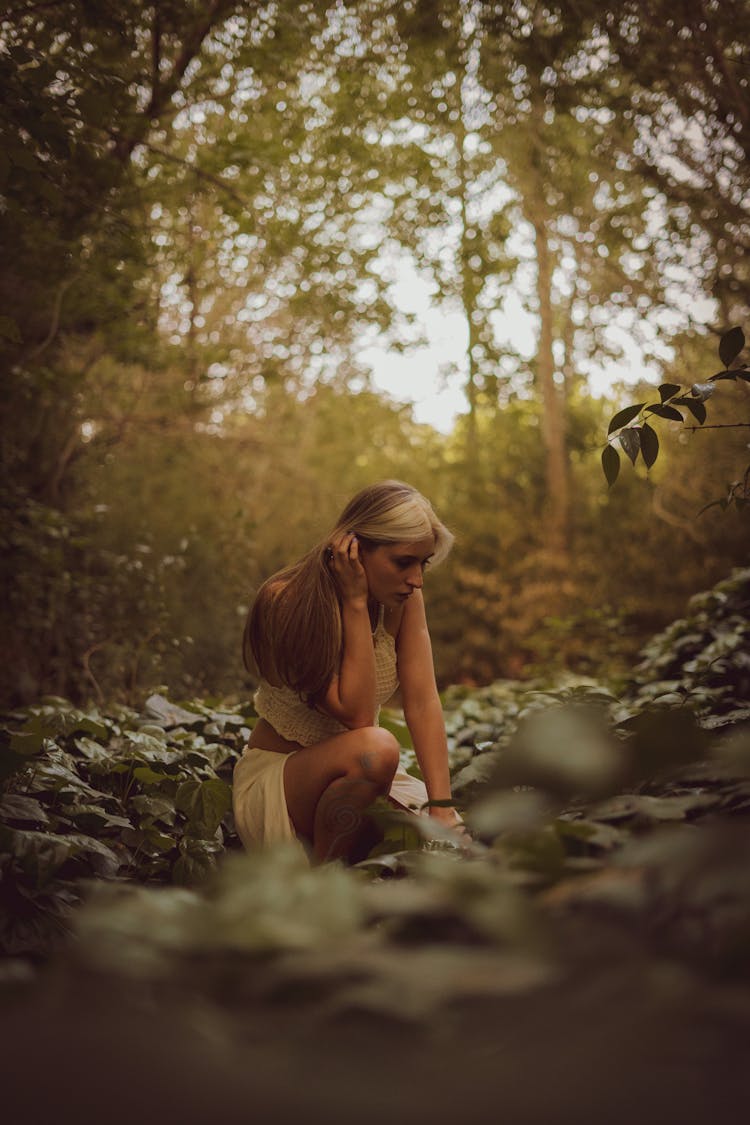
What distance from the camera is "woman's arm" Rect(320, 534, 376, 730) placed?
9.23 feet

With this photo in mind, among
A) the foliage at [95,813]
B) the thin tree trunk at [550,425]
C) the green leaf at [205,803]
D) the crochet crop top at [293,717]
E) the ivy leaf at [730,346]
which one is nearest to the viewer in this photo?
the foliage at [95,813]

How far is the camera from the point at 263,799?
2879 mm

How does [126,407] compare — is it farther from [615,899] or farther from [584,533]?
[615,899]

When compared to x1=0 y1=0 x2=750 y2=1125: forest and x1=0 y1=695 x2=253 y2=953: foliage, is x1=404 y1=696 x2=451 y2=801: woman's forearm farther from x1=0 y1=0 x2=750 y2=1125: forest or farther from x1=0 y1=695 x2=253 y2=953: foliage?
x1=0 y1=695 x2=253 y2=953: foliage

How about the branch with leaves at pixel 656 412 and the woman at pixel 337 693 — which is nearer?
the branch with leaves at pixel 656 412

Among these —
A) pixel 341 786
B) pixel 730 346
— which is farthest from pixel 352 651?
pixel 730 346

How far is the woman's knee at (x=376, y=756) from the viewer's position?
2660 mm

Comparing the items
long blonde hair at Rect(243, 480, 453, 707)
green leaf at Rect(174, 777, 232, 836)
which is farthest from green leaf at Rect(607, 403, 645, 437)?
green leaf at Rect(174, 777, 232, 836)

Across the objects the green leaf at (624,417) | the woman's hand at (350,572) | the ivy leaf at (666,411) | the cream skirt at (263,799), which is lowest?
the cream skirt at (263,799)

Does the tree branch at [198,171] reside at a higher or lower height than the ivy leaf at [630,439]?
higher

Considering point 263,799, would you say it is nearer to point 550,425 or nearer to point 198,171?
point 198,171

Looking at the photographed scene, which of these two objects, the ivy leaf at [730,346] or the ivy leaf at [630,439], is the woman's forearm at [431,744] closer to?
the ivy leaf at [630,439]

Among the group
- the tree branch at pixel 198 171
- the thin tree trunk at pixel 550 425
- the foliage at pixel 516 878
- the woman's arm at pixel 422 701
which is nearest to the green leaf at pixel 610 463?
the foliage at pixel 516 878

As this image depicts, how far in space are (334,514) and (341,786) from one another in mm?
8982
